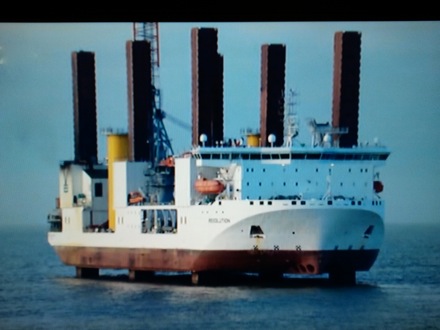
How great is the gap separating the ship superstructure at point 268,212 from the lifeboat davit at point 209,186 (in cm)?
1

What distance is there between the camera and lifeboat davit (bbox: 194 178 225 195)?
1609 cm

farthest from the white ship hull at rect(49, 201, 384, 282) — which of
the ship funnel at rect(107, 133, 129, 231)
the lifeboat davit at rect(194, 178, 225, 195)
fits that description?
the ship funnel at rect(107, 133, 129, 231)

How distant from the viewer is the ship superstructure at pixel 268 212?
51.5ft

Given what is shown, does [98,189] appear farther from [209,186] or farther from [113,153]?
[209,186]

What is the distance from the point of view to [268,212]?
15570 mm

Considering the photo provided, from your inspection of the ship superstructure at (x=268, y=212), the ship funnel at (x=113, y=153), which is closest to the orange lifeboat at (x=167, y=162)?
the ship superstructure at (x=268, y=212)

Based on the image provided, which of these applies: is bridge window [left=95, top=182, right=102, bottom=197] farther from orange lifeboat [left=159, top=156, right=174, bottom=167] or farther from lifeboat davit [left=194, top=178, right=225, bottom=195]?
lifeboat davit [left=194, top=178, right=225, bottom=195]

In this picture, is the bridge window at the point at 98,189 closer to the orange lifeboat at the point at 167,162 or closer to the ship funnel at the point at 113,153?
the ship funnel at the point at 113,153

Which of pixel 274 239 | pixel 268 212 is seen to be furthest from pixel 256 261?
pixel 268 212

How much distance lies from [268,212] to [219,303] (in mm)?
1683

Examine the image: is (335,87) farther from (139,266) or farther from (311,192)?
(139,266)

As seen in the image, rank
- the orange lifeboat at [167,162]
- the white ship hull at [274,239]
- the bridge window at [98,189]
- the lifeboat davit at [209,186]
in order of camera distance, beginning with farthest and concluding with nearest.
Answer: the bridge window at [98,189], the orange lifeboat at [167,162], the lifeboat davit at [209,186], the white ship hull at [274,239]

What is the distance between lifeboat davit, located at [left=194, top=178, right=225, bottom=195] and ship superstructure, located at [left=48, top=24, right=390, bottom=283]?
1 centimetres

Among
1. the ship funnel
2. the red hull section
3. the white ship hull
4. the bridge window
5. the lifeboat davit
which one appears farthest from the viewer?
the bridge window
